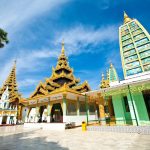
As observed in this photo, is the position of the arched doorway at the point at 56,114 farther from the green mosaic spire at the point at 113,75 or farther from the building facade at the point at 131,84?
the green mosaic spire at the point at 113,75

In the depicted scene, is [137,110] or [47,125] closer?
[137,110]

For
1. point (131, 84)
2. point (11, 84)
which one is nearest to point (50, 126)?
point (131, 84)

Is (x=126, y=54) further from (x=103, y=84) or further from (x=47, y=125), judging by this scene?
(x=47, y=125)

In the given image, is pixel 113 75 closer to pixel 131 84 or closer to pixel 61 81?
pixel 61 81

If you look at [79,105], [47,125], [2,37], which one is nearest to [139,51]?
[79,105]

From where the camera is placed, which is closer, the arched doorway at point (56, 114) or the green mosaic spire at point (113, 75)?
the arched doorway at point (56, 114)

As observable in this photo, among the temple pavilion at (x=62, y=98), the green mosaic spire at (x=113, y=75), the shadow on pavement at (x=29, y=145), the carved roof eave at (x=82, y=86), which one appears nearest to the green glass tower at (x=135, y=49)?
the green mosaic spire at (x=113, y=75)

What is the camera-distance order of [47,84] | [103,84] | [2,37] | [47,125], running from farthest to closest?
[103,84]
[47,84]
[47,125]
[2,37]

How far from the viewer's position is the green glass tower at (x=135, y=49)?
1850 cm

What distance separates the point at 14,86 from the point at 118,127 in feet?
108

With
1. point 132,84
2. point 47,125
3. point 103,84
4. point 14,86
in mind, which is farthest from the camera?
point 14,86

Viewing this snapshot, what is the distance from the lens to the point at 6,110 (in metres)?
24.1

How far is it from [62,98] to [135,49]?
46.8 ft

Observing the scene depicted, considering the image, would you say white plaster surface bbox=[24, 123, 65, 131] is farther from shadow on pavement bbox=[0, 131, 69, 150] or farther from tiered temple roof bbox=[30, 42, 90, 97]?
shadow on pavement bbox=[0, 131, 69, 150]
